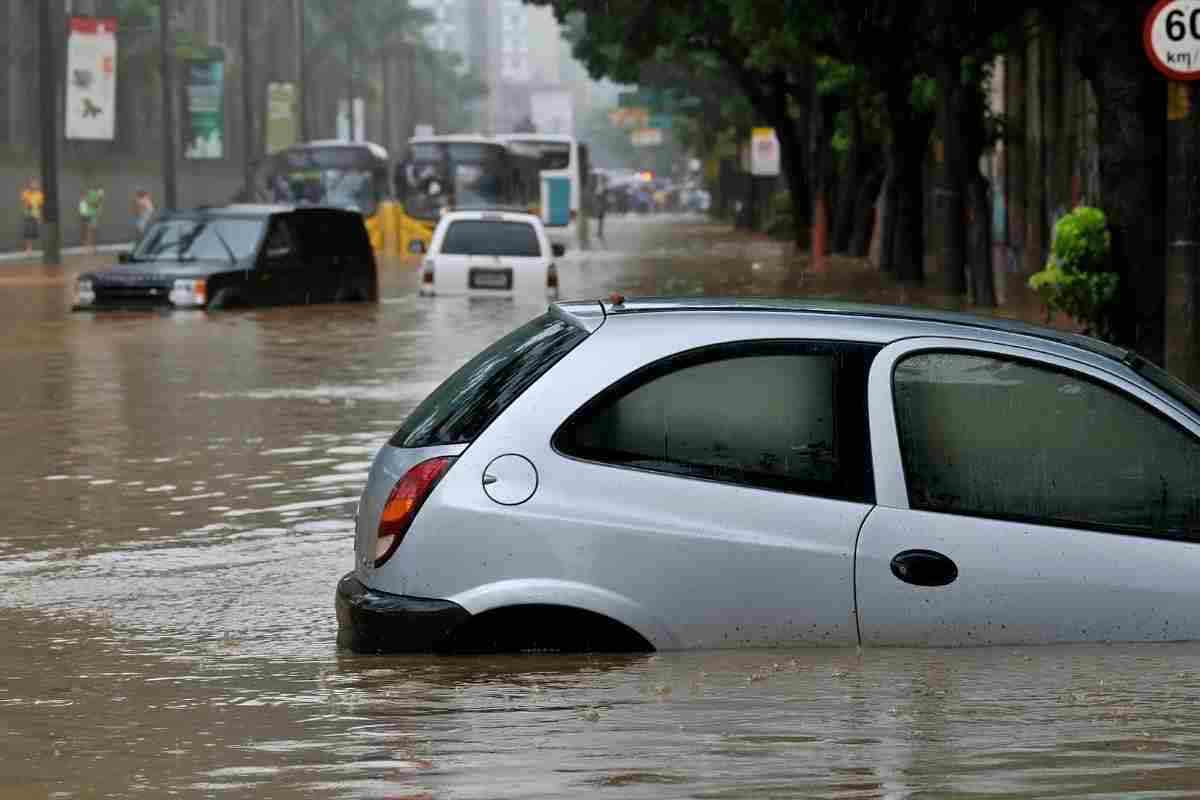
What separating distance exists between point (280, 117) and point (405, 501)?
83956 millimetres

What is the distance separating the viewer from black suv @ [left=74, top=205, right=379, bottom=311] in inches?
1278

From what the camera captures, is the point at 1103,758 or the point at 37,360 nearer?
the point at 1103,758

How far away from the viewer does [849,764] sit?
6.44 m

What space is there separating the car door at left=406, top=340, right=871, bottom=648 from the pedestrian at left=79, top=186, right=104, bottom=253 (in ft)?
196

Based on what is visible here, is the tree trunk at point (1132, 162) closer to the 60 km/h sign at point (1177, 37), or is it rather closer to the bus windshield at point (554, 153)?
the 60 km/h sign at point (1177, 37)

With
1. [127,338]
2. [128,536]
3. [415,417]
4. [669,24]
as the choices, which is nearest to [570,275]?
[669,24]

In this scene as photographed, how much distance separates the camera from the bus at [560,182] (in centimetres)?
7794

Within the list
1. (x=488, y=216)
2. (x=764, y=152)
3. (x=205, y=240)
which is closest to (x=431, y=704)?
(x=205, y=240)

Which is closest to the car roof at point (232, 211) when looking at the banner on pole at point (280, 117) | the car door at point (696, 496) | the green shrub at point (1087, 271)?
the green shrub at point (1087, 271)

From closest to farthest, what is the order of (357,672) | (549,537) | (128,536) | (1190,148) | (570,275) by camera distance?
(549,537), (357,672), (128,536), (1190,148), (570,275)

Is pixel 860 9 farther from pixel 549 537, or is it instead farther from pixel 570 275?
pixel 549 537

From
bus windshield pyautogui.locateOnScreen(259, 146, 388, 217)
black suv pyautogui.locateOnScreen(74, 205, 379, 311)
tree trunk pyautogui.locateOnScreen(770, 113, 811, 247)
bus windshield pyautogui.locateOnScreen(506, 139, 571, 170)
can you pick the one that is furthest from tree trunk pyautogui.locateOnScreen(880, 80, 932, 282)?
bus windshield pyautogui.locateOnScreen(506, 139, 571, 170)

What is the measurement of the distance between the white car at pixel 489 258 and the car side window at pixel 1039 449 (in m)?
27.7

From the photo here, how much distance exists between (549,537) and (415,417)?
0.89 m
